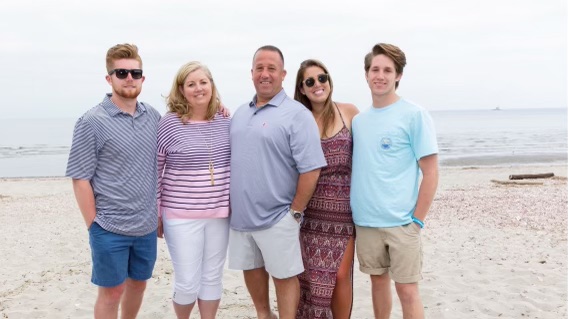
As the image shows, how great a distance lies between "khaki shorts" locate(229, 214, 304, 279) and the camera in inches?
158

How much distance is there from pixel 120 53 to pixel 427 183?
96.6 inches

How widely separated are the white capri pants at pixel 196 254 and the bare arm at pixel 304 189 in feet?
2.04

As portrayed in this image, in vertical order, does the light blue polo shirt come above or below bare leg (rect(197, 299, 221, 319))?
above

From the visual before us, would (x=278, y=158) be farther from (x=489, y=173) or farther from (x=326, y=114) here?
(x=489, y=173)

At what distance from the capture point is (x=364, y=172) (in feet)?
12.9

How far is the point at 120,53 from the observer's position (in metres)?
3.84

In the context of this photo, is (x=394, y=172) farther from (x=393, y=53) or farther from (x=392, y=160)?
(x=393, y=53)

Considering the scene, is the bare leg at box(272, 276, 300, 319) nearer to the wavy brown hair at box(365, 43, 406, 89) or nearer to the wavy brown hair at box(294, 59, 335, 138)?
the wavy brown hair at box(294, 59, 335, 138)

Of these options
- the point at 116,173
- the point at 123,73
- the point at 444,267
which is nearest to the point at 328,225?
the point at 116,173

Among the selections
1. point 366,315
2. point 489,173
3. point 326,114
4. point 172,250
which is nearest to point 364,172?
point 326,114

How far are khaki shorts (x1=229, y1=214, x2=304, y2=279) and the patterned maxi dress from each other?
147mm

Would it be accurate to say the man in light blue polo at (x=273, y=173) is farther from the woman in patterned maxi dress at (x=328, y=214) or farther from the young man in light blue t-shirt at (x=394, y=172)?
the young man in light blue t-shirt at (x=394, y=172)

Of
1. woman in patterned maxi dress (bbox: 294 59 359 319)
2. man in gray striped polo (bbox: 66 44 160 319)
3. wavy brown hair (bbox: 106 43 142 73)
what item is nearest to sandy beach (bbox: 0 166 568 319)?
woman in patterned maxi dress (bbox: 294 59 359 319)

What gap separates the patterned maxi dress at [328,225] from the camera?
4074mm
